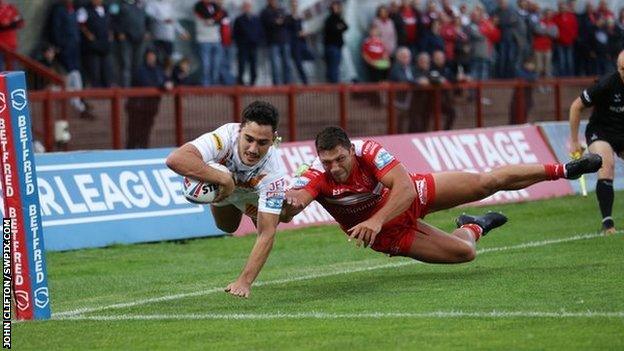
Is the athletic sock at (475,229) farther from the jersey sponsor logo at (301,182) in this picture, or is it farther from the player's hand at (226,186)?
the player's hand at (226,186)

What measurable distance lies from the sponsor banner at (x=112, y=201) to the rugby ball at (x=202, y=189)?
4967 millimetres

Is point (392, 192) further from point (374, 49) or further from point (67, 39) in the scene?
point (374, 49)

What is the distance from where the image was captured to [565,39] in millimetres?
34188

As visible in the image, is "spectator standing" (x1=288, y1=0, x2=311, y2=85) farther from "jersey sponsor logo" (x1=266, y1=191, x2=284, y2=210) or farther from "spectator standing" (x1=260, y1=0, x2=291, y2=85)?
"jersey sponsor logo" (x1=266, y1=191, x2=284, y2=210)

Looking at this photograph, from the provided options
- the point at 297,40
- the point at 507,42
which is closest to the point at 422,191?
the point at 297,40

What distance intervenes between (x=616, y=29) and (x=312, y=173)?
2427 cm

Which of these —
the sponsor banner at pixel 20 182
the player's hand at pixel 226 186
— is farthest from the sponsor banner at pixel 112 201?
the sponsor banner at pixel 20 182

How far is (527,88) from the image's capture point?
2772 centimetres

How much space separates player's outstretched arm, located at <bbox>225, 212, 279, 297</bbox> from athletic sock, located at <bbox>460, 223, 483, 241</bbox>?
Result: 8.37ft

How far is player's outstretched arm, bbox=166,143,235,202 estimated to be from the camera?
1212 centimetres

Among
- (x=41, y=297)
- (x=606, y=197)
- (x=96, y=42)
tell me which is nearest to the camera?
(x=41, y=297)

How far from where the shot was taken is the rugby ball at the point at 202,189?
40.5 ft

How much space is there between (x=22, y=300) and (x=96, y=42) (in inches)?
545

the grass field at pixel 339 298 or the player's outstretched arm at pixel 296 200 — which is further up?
the player's outstretched arm at pixel 296 200
